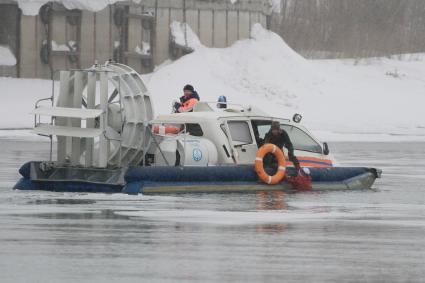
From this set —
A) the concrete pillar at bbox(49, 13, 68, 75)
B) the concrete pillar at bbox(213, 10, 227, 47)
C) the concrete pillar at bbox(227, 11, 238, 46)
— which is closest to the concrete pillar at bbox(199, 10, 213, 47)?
the concrete pillar at bbox(213, 10, 227, 47)

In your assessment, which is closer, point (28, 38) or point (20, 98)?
point (20, 98)

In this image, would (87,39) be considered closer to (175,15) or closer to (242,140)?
(175,15)

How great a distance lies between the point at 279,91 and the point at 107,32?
250 inches

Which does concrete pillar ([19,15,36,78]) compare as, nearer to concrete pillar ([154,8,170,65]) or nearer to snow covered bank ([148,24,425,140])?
snow covered bank ([148,24,425,140])

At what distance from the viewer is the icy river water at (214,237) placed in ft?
40.0

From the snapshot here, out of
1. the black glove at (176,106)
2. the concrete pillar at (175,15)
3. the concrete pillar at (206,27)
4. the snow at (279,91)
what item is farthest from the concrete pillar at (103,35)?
the black glove at (176,106)

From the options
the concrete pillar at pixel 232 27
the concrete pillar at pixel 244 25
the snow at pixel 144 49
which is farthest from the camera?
the concrete pillar at pixel 244 25

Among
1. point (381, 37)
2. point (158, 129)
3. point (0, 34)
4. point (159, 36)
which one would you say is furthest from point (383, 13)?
point (158, 129)

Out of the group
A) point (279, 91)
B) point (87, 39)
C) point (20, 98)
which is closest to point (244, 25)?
point (279, 91)

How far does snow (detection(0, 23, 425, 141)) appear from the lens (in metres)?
44.3

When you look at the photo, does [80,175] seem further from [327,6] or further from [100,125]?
[327,6]

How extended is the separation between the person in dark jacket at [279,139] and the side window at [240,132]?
536mm

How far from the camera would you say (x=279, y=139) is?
2173cm

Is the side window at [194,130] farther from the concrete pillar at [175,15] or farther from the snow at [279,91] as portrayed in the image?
the concrete pillar at [175,15]
